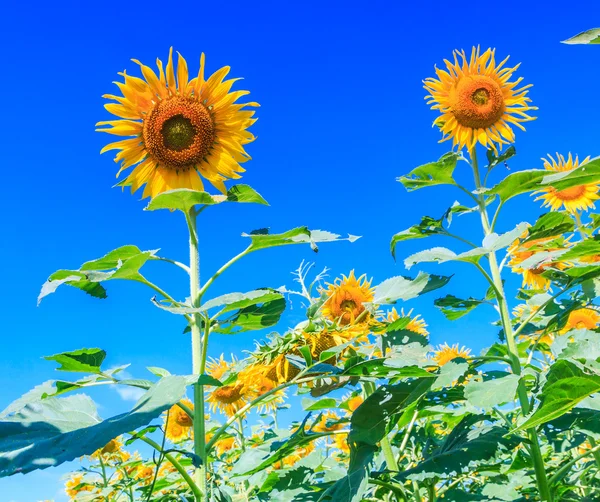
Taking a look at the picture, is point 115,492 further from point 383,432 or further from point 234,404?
point 383,432

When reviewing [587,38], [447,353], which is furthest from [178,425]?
[587,38]

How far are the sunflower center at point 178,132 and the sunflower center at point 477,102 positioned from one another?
7.27ft

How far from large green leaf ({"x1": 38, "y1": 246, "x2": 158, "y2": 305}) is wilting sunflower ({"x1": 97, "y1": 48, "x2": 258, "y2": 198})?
2.61 ft

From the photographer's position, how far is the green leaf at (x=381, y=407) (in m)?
2.24

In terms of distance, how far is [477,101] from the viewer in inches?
178

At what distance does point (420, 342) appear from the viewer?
102 inches

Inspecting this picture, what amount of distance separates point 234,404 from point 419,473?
2.28m

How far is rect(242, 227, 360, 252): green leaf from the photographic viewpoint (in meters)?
2.24

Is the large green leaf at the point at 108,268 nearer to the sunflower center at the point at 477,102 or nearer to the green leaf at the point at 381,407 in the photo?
the green leaf at the point at 381,407

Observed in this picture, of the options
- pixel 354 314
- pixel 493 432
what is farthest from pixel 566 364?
pixel 354 314

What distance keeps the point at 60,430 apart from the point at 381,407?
3.90 feet

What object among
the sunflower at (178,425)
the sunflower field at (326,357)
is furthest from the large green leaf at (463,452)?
the sunflower at (178,425)

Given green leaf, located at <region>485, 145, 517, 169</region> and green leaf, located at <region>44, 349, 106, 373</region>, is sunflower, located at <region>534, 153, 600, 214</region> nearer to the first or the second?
green leaf, located at <region>485, 145, 517, 169</region>

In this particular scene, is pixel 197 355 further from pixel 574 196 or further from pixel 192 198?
pixel 574 196
